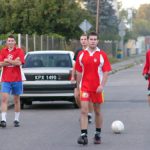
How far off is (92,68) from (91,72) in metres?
0.07

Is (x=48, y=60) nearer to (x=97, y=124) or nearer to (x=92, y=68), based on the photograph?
(x=97, y=124)

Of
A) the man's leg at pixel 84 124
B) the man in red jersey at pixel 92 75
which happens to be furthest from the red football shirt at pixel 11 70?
the man's leg at pixel 84 124

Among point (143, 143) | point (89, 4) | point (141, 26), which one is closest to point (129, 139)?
point (143, 143)

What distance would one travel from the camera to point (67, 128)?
14.0 metres

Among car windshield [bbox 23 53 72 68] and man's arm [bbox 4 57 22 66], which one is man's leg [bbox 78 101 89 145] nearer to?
man's arm [bbox 4 57 22 66]

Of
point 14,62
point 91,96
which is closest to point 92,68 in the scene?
point 91,96

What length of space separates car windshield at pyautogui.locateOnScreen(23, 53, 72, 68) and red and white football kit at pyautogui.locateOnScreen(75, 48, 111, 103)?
6.87m

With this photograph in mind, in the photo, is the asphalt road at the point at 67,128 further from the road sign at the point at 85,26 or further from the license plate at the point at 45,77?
the road sign at the point at 85,26

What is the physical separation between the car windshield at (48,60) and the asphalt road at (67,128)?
1120mm

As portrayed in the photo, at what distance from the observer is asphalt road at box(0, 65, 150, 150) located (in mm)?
11531

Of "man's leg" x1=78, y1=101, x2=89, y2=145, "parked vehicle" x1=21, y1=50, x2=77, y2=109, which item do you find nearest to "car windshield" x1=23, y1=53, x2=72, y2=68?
"parked vehicle" x1=21, y1=50, x2=77, y2=109

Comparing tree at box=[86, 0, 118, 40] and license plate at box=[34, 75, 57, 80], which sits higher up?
license plate at box=[34, 75, 57, 80]

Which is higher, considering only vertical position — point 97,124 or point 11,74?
point 11,74

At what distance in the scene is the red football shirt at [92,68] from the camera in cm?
1156
